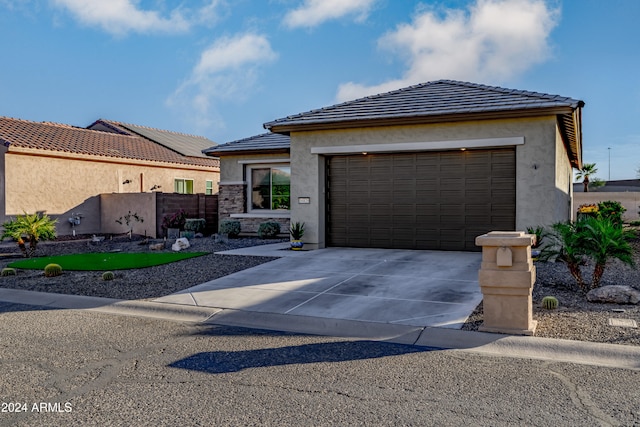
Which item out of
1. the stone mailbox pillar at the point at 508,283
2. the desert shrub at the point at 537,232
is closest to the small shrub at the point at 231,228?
the desert shrub at the point at 537,232

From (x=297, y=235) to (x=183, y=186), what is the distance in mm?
13386

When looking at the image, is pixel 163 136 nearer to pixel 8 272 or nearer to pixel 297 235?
pixel 297 235

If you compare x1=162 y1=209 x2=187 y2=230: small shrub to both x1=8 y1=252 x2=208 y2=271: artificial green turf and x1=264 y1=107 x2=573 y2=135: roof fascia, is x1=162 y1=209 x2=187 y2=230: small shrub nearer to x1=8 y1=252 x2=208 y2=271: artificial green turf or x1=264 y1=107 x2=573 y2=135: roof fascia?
x1=8 y1=252 x2=208 y2=271: artificial green turf

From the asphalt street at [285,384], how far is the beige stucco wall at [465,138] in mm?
7837

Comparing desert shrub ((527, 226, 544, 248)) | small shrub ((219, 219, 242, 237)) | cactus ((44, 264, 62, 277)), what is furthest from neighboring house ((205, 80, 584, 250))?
cactus ((44, 264, 62, 277))

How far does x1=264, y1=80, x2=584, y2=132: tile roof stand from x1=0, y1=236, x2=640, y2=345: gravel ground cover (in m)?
3.88

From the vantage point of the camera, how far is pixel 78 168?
20781 mm

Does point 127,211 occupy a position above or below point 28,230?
above

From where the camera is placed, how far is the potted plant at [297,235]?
14039 mm

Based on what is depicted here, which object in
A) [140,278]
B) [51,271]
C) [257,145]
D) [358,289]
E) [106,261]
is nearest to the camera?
[358,289]

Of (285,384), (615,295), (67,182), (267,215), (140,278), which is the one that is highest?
(67,182)

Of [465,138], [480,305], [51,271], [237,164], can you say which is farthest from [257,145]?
[480,305]

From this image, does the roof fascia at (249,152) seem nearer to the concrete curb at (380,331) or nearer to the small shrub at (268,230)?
the small shrub at (268,230)

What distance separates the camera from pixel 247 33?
1698 cm
